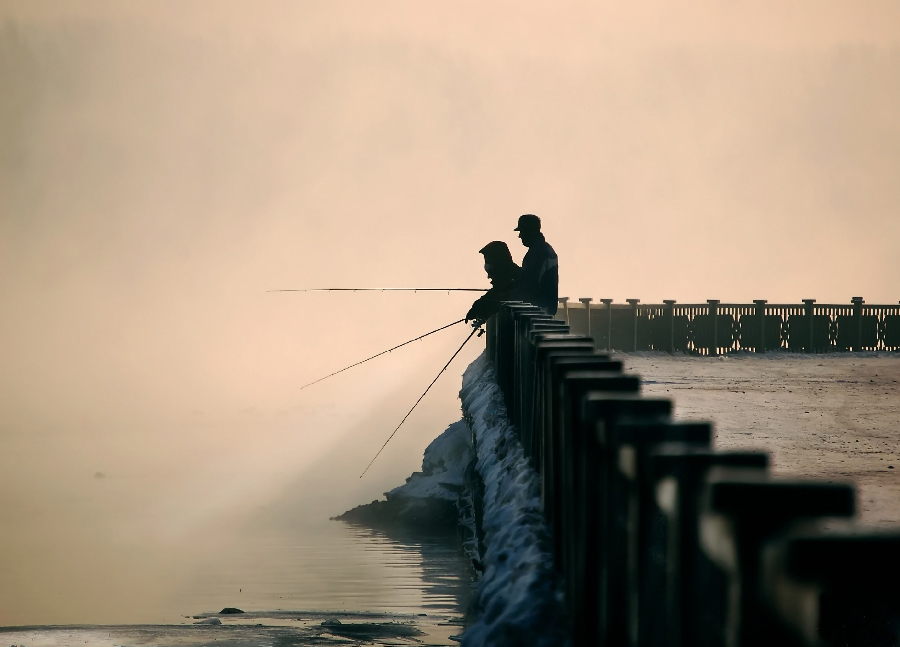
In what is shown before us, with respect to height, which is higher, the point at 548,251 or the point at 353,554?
the point at 548,251

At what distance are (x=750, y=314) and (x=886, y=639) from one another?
31278mm

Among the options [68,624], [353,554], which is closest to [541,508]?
[68,624]

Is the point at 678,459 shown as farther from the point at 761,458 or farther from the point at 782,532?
the point at 782,532

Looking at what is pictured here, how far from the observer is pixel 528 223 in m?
12.3

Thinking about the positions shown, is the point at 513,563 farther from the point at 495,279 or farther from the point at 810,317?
the point at 810,317

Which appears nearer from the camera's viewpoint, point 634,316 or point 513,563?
point 513,563

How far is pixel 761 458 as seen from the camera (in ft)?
7.63

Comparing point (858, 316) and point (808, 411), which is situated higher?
point (858, 316)

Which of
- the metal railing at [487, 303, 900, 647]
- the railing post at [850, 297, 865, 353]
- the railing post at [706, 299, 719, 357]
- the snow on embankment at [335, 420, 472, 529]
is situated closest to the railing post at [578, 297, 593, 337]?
the railing post at [706, 299, 719, 357]

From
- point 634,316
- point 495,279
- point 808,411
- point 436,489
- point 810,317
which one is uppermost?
point 495,279

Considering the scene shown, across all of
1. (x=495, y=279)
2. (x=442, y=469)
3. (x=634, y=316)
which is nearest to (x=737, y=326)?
(x=634, y=316)

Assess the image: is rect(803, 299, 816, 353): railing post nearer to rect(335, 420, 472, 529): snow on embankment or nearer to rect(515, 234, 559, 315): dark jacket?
rect(335, 420, 472, 529): snow on embankment

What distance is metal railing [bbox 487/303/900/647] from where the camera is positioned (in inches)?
72.8

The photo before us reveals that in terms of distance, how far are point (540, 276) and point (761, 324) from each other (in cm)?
2238
